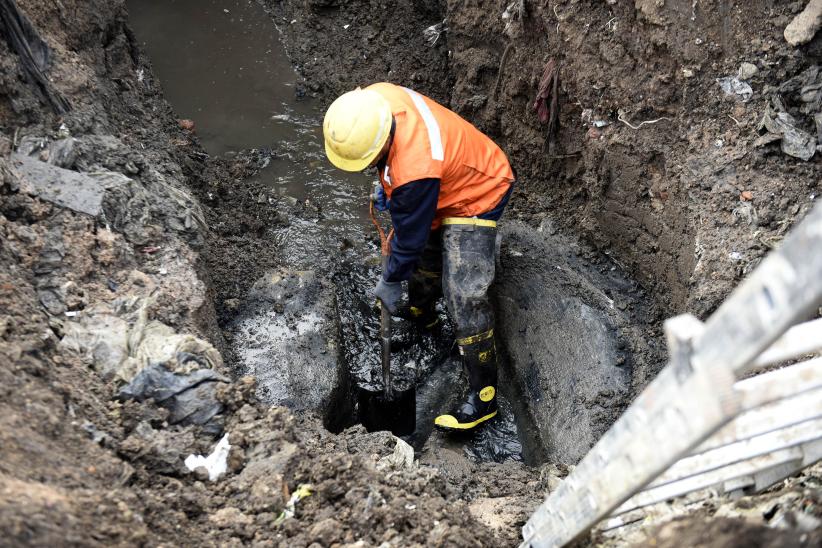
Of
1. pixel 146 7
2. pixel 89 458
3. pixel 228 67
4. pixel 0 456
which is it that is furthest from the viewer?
pixel 146 7

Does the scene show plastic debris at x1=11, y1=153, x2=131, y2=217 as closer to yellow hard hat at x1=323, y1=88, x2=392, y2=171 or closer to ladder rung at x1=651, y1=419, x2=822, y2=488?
yellow hard hat at x1=323, y1=88, x2=392, y2=171

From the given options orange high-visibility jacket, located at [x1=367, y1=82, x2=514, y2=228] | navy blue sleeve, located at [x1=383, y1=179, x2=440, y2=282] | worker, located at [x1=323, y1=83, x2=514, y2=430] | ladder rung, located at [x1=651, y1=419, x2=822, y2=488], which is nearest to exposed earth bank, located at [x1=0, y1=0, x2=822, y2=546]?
ladder rung, located at [x1=651, y1=419, x2=822, y2=488]

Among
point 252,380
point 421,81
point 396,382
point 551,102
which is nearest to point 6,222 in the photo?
point 252,380

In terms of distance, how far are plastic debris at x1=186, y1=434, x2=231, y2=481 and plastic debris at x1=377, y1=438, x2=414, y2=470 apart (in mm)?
636

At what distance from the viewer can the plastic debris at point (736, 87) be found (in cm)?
366

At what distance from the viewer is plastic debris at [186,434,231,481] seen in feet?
8.40

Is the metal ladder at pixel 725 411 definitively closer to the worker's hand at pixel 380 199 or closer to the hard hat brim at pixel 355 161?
the hard hat brim at pixel 355 161

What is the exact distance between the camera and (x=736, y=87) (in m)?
3.69

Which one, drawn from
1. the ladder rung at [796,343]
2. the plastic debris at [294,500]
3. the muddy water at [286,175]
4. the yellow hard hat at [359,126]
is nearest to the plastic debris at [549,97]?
the yellow hard hat at [359,126]

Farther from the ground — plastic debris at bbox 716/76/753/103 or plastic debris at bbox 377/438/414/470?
plastic debris at bbox 716/76/753/103

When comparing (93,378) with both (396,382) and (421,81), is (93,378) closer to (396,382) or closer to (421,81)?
(396,382)

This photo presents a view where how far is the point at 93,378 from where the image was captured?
2.68 metres

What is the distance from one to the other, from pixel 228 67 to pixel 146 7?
4.17 feet

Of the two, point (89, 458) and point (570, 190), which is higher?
point (570, 190)
